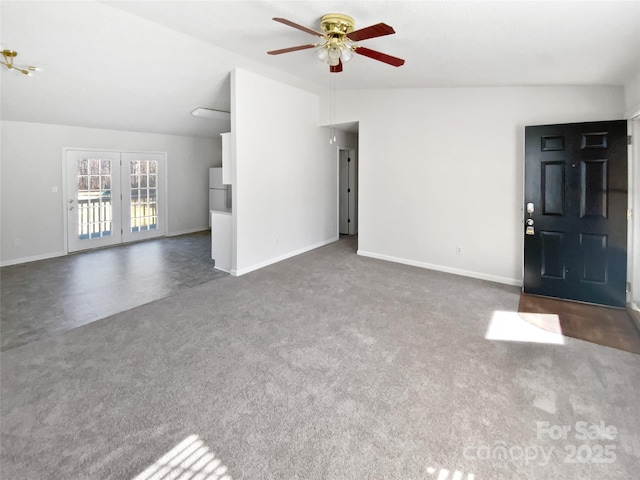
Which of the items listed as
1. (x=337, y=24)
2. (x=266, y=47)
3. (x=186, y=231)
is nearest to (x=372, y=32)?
(x=337, y=24)

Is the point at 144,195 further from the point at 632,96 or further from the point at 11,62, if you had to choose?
the point at 632,96

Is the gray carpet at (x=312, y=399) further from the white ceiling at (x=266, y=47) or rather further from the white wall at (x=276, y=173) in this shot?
the white ceiling at (x=266, y=47)

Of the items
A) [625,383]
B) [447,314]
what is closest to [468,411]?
[625,383]

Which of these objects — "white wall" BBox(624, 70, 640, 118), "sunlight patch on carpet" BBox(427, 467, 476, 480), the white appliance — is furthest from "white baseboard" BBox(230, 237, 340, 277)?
"white wall" BBox(624, 70, 640, 118)

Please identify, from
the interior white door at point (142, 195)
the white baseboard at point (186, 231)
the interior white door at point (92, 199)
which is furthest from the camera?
the white baseboard at point (186, 231)

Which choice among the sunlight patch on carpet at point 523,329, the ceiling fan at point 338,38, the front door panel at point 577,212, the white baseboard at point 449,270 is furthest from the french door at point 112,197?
the front door panel at point 577,212

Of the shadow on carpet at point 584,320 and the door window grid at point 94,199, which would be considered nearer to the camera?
the shadow on carpet at point 584,320

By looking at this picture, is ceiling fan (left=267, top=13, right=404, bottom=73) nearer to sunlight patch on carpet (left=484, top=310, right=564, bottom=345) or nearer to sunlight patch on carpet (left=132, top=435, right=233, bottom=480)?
sunlight patch on carpet (left=484, top=310, right=564, bottom=345)

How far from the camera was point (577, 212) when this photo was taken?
4004 mm

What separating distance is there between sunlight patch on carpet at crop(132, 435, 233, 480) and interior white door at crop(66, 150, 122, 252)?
589 centimetres

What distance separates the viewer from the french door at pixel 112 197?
6328 millimetres

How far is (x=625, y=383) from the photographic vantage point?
8.09 ft

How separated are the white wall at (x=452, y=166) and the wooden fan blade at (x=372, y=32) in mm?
2716

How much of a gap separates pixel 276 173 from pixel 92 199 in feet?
12.4
